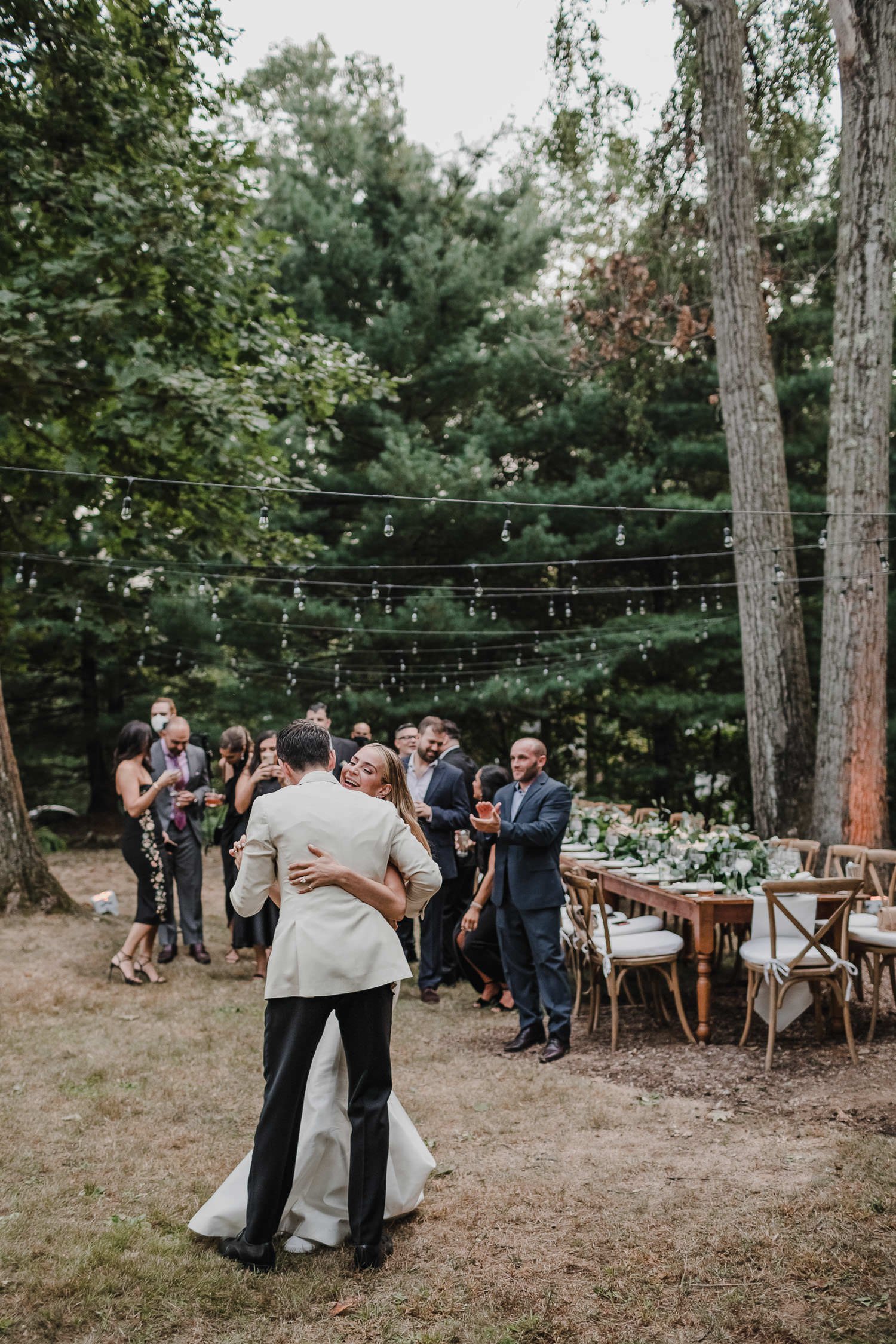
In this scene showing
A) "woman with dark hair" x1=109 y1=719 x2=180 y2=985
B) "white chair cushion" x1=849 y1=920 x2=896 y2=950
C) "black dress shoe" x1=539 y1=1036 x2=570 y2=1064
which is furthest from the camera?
"woman with dark hair" x1=109 y1=719 x2=180 y2=985

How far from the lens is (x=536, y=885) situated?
596 cm

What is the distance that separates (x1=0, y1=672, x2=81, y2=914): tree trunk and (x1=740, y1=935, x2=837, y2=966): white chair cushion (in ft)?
19.0

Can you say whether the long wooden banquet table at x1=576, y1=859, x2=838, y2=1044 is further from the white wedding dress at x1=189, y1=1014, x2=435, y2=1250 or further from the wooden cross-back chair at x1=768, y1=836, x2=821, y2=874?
the white wedding dress at x1=189, y1=1014, x2=435, y2=1250

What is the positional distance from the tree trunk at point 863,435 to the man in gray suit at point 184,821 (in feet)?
18.1

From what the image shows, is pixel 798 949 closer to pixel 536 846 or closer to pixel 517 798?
pixel 536 846

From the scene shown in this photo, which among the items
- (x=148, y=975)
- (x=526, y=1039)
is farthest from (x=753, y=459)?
(x=148, y=975)

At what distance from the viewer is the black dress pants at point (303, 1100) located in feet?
11.0

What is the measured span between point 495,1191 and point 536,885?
2044 millimetres

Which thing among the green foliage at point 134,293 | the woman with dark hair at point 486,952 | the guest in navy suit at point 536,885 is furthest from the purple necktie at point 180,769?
the green foliage at point 134,293

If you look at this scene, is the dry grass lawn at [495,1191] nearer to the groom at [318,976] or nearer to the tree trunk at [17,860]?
the groom at [318,976]

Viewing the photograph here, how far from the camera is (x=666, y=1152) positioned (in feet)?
14.8

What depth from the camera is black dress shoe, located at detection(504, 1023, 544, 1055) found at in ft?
20.0

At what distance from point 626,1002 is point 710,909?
5.81ft

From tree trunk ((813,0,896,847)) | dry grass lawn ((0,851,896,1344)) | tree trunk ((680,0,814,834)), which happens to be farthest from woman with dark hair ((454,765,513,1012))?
tree trunk ((680,0,814,834))
